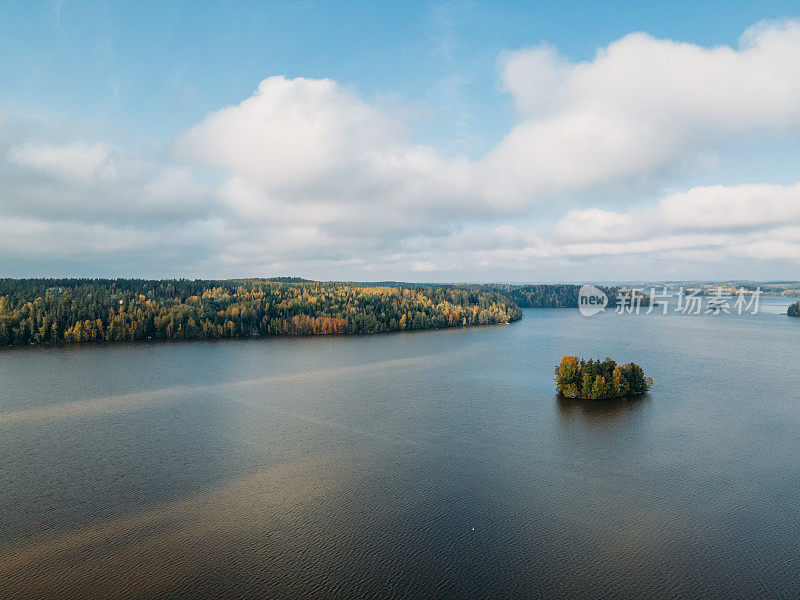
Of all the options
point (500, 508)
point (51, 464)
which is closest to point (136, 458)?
point (51, 464)

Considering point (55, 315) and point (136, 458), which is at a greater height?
point (55, 315)

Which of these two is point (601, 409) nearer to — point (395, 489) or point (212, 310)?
point (395, 489)

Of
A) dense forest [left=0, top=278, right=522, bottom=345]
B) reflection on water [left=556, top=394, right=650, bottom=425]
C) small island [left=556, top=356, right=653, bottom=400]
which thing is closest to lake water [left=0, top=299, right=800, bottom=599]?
reflection on water [left=556, top=394, right=650, bottom=425]

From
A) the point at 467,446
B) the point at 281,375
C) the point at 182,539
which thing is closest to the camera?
the point at 182,539

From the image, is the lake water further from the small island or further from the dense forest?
the dense forest

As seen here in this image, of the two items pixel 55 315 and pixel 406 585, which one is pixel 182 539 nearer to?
Answer: pixel 406 585

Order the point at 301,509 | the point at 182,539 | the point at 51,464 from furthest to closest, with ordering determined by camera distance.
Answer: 1. the point at 51,464
2. the point at 301,509
3. the point at 182,539

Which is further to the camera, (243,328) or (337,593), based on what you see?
(243,328)
